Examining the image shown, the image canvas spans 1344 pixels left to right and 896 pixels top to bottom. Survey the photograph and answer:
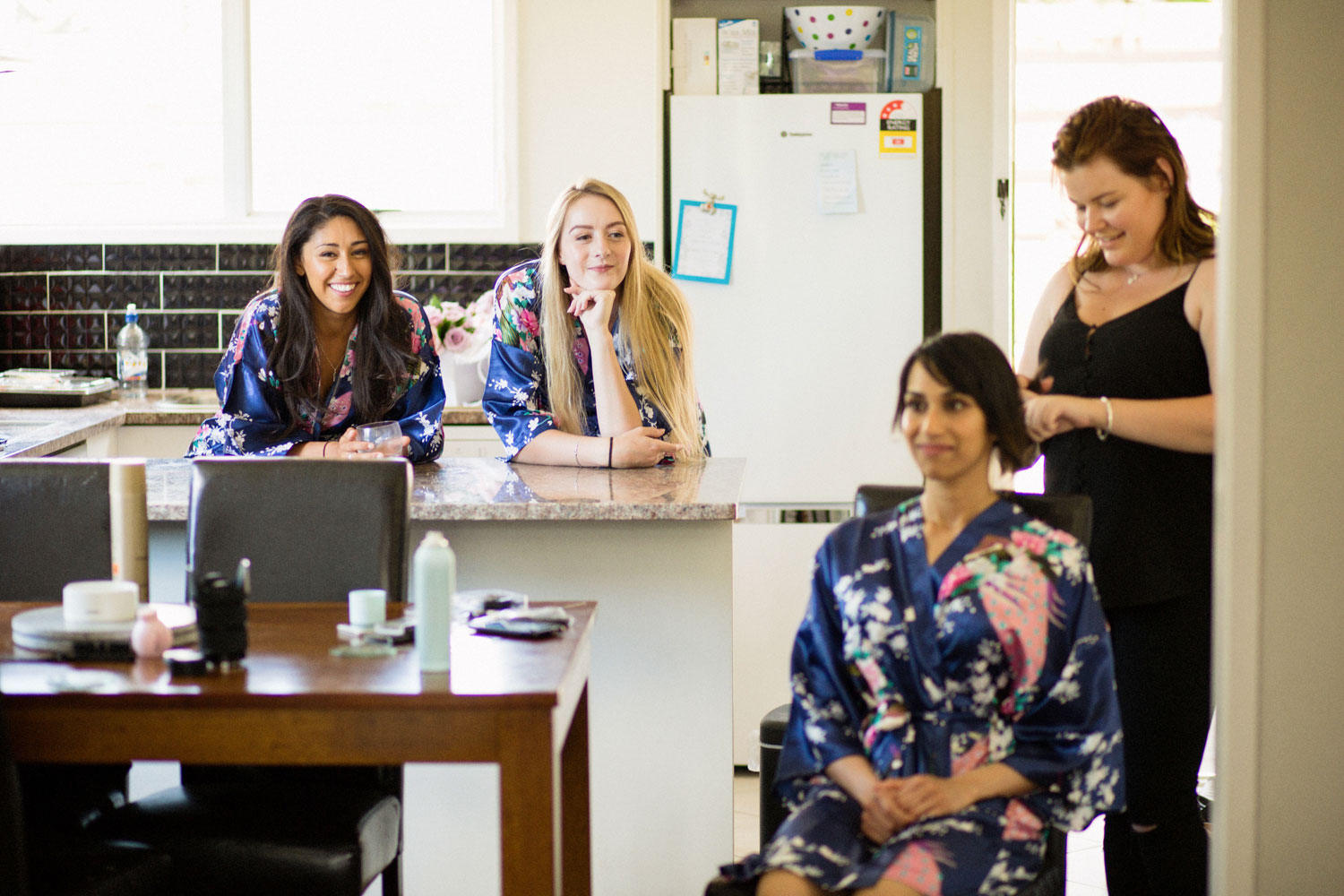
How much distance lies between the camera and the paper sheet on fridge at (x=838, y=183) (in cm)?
382

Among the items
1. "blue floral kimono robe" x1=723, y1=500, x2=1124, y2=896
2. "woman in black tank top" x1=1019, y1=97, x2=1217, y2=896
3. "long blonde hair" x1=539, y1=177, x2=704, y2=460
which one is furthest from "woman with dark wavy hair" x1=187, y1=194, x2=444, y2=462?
"woman in black tank top" x1=1019, y1=97, x2=1217, y2=896

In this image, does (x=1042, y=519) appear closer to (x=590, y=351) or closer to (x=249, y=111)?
A: (x=590, y=351)

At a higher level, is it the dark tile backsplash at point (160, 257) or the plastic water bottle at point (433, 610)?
the dark tile backsplash at point (160, 257)

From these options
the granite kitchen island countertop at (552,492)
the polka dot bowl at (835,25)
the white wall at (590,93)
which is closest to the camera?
the granite kitchen island countertop at (552,492)

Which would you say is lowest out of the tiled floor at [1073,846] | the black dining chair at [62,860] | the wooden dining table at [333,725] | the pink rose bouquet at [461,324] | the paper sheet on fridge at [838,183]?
the tiled floor at [1073,846]

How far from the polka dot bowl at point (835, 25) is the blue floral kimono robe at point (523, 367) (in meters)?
1.57

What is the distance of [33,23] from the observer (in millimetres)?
4316

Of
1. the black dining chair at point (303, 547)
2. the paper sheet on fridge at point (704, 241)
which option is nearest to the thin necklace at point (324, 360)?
the black dining chair at point (303, 547)

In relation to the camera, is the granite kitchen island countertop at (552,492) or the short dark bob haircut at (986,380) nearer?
the short dark bob haircut at (986,380)

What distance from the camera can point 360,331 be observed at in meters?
2.74

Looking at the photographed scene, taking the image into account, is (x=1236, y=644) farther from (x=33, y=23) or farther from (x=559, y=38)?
(x=33, y=23)

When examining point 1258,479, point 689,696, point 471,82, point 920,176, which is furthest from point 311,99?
point 1258,479

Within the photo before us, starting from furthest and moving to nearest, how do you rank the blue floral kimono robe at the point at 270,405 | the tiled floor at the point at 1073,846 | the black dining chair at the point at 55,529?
1. the tiled floor at the point at 1073,846
2. the blue floral kimono robe at the point at 270,405
3. the black dining chair at the point at 55,529

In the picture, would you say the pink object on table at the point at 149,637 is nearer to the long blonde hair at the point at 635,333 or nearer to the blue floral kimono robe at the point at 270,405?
the blue floral kimono robe at the point at 270,405
